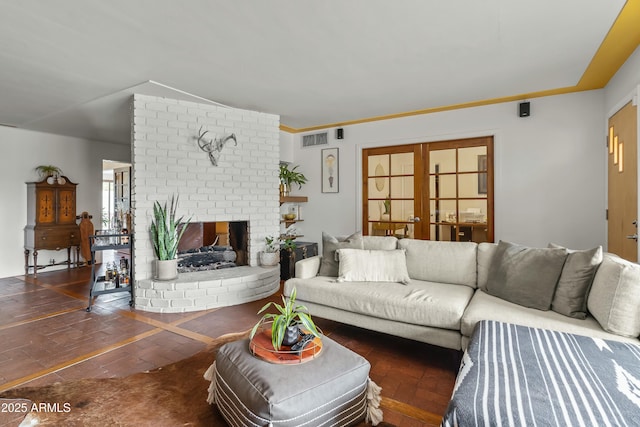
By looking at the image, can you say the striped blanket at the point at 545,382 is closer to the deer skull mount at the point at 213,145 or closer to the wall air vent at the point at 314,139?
the deer skull mount at the point at 213,145

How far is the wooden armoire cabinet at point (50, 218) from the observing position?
510 centimetres

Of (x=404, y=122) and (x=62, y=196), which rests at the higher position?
(x=404, y=122)

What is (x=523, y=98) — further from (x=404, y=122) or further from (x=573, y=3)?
(x=573, y=3)

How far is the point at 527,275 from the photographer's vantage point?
90.7 inches

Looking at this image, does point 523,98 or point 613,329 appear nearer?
point 613,329

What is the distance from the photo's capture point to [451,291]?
257cm

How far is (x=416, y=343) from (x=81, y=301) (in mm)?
3777

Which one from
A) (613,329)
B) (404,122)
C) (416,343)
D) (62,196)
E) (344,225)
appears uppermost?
(404,122)

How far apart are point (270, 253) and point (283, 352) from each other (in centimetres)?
274

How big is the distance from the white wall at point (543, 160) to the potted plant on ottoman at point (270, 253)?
7.74ft

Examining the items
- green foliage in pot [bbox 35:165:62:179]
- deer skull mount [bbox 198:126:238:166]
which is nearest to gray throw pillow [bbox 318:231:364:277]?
deer skull mount [bbox 198:126:238:166]

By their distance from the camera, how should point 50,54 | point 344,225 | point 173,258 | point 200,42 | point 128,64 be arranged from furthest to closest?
point 344,225 < point 173,258 < point 128,64 < point 50,54 < point 200,42

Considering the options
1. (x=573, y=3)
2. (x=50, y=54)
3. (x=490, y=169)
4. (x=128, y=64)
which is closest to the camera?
(x=573, y=3)

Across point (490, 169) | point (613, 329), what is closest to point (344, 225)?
point (490, 169)
